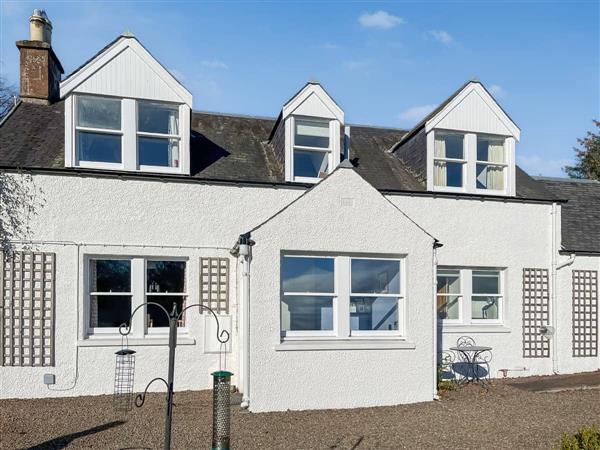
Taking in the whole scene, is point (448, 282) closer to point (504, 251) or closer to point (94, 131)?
point (504, 251)

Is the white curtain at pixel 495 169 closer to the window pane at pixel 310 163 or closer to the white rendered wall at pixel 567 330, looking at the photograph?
the white rendered wall at pixel 567 330

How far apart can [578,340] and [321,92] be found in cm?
930

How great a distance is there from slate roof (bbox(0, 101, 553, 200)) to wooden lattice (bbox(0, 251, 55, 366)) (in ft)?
6.83

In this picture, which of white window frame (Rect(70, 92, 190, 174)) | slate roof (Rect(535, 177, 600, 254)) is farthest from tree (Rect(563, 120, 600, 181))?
white window frame (Rect(70, 92, 190, 174))

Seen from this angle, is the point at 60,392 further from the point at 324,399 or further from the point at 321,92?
the point at 321,92

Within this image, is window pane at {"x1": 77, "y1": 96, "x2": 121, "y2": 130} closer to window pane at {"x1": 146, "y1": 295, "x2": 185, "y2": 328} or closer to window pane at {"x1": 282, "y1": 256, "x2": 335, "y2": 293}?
window pane at {"x1": 146, "y1": 295, "x2": 185, "y2": 328}

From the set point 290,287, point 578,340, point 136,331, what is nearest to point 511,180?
point 578,340

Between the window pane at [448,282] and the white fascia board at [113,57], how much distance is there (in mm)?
7474

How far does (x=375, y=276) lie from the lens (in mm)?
11664

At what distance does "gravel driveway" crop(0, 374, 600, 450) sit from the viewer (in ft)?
26.9

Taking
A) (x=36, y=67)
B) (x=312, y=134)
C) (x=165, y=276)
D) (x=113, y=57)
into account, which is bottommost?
(x=165, y=276)

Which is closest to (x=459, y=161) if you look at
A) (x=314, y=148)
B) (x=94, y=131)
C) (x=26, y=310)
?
(x=314, y=148)

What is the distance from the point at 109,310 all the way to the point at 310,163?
5.84 m

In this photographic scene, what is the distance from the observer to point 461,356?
13.9 metres
